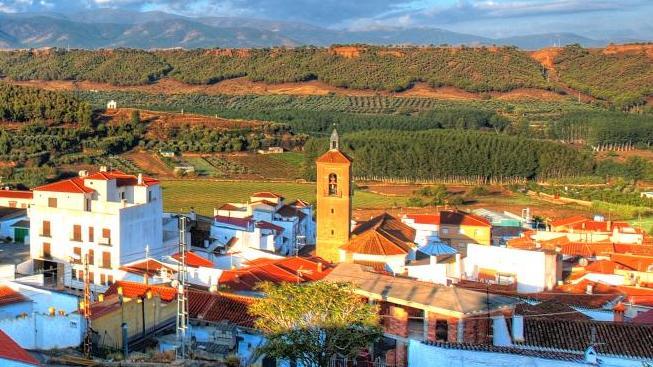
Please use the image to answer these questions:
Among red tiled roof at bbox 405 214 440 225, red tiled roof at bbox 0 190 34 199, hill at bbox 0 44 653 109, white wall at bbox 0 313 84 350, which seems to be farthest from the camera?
hill at bbox 0 44 653 109

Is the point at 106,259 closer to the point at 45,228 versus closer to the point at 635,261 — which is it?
the point at 45,228

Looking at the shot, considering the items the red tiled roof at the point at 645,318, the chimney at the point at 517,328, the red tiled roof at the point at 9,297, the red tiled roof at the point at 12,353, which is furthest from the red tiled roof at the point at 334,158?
the red tiled roof at the point at 12,353

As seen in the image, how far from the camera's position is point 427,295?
14.7m

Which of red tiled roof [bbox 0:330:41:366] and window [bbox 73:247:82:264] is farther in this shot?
window [bbox 73:247:82:264]

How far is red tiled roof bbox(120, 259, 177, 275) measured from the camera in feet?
74.3

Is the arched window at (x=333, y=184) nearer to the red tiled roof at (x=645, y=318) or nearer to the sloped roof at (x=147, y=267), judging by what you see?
the sloped roof at (x=147, y=267)

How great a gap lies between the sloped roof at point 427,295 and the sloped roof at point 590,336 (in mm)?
665

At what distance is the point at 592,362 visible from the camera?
12.3 meters

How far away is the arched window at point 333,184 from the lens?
29.2 m

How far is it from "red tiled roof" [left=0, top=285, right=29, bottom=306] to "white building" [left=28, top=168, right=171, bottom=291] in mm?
7680

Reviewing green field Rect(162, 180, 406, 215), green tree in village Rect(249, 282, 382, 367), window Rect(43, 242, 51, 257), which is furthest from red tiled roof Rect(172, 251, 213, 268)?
green field Rect(162, 180, 406, 215)

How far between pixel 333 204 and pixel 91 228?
25.0 ft

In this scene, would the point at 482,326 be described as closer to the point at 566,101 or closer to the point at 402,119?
the point at 402,119

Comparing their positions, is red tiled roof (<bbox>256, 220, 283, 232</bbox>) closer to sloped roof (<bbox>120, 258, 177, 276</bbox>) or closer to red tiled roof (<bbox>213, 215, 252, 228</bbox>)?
red tiled roof (<bbox>213, 215, 252, 228</bbox>)
